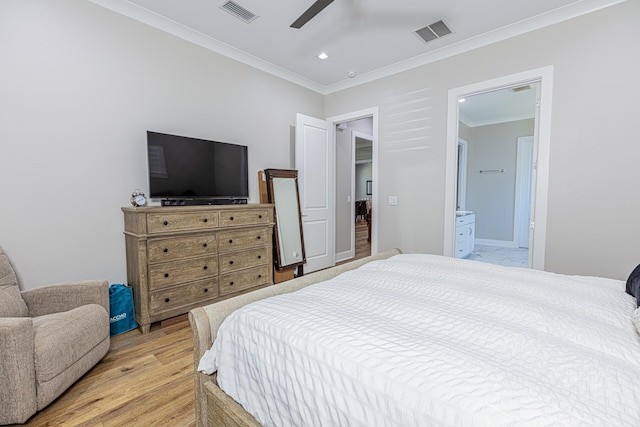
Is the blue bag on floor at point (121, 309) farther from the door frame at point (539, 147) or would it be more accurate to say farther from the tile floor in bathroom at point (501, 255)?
the tile floor in bathroom at point (501, 255)

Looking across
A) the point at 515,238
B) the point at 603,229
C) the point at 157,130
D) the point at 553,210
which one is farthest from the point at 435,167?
the point at 515,238

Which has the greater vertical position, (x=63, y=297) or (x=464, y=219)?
(x=464, y=219)

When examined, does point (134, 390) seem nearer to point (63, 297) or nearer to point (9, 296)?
point (63, 297)

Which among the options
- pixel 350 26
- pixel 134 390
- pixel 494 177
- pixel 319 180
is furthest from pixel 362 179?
pixel 134 390

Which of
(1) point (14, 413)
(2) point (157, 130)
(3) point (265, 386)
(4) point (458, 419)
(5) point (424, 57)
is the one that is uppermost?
(5) point (424, 57)

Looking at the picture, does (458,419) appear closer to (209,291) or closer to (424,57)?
(209,291)

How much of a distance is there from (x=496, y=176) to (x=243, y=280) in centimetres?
565

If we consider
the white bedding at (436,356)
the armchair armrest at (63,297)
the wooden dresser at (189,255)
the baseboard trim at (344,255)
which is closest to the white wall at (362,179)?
the baseboard trim at (344,255)

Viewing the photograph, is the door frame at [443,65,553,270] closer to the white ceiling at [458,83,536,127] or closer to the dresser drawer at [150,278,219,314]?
the white ceiling at [458,83,536,127]

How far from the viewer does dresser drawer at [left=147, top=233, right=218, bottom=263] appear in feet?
7.59

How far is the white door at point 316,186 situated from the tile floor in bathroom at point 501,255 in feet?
8.91

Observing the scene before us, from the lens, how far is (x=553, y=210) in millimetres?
2574

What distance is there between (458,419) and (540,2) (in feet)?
10.8

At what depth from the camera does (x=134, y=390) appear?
1.67 metres
